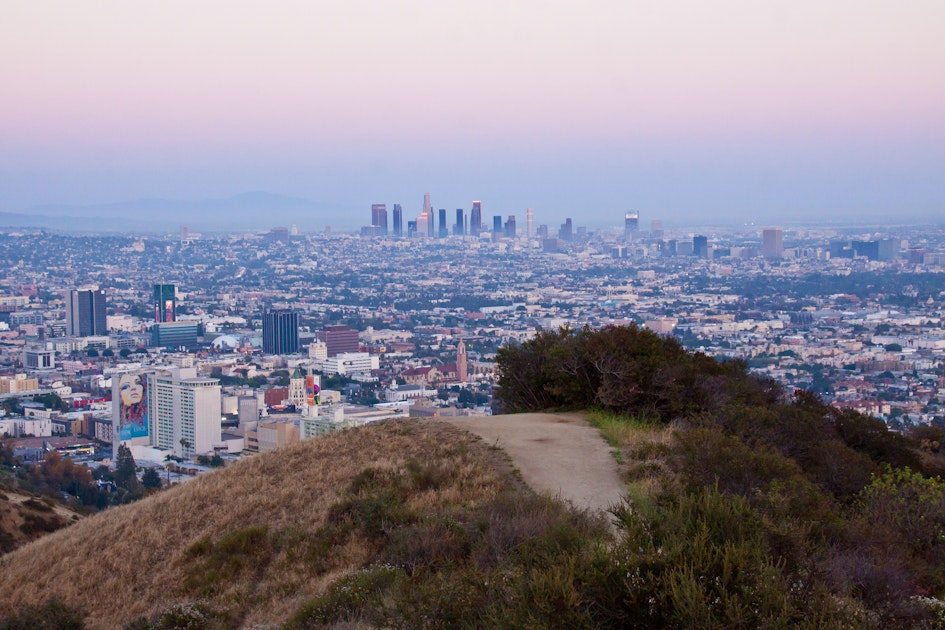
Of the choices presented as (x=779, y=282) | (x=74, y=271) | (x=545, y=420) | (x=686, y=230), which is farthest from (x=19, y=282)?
(x=545, y=420)

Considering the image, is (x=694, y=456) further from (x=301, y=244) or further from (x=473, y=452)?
Result: (x=301, y=244)

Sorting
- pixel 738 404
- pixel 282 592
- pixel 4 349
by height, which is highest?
pixel 738 404

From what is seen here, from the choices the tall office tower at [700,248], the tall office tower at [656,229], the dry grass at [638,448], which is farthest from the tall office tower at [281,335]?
the tall office tower at [656,229]

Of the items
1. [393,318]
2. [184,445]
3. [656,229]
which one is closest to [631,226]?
[656,229]

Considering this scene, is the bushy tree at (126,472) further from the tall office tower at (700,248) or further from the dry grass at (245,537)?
the tall office tower at (700,248)

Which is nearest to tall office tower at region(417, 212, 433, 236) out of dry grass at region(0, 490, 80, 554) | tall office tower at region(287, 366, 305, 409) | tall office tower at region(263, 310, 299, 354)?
tall office tower at region(263, 310, 299, 354)

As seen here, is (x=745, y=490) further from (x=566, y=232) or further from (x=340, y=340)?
(x=566, y=232)
